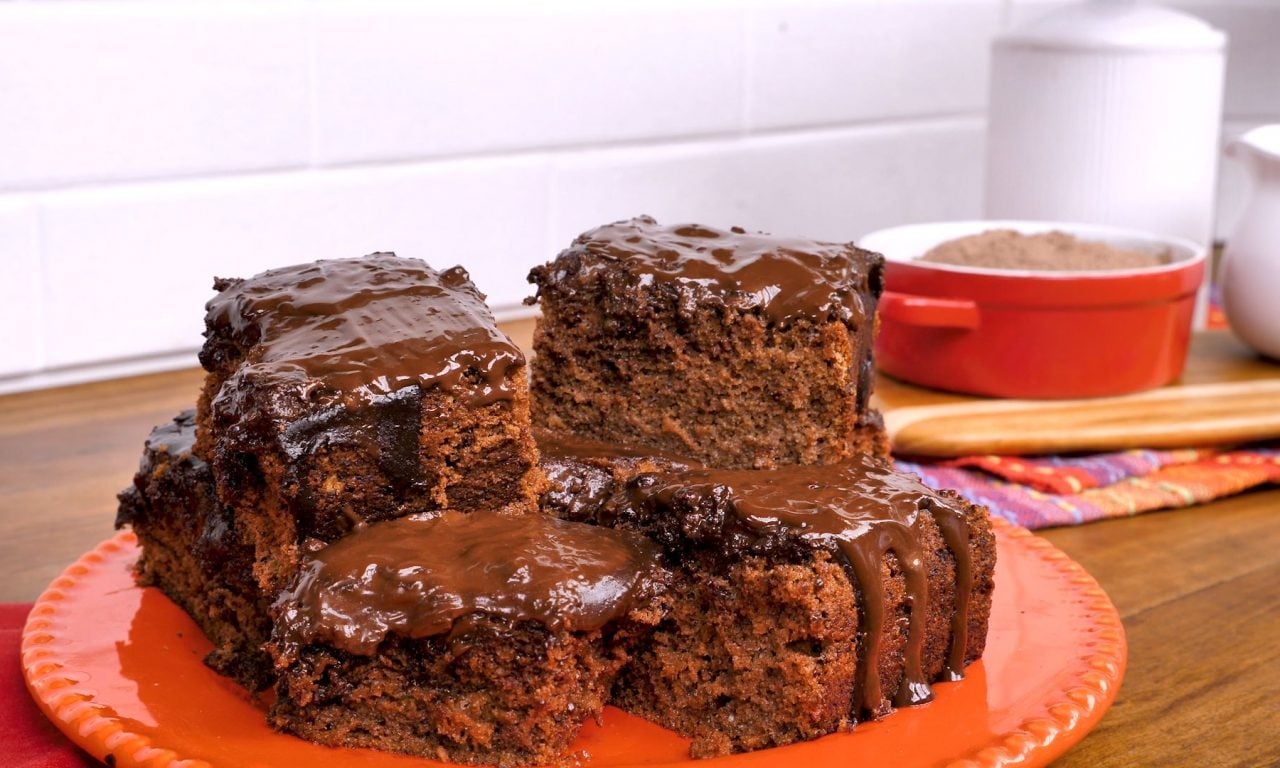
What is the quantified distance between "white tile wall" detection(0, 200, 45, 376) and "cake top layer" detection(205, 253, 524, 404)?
2.68ft

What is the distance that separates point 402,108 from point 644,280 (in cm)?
111

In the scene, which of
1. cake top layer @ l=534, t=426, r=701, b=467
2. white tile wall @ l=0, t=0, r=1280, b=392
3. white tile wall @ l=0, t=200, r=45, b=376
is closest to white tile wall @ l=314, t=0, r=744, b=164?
white tile wall @ l=0, t=0, r=1280, b=392

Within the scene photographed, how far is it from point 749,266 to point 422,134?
116 centimetres

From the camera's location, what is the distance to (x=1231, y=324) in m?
2.27

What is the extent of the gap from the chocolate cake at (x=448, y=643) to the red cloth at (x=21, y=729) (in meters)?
0.17

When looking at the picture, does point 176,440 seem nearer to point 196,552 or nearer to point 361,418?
point 196,552

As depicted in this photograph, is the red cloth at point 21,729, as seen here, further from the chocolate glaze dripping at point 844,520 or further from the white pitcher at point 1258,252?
the white pitcher at point 1258,252

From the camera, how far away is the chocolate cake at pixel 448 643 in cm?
107

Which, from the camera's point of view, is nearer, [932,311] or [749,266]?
[749,266]

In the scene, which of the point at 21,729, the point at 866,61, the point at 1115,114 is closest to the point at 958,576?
the point at 21,729

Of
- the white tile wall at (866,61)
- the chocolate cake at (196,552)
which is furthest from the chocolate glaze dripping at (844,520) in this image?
the white tile wall at (866,61)

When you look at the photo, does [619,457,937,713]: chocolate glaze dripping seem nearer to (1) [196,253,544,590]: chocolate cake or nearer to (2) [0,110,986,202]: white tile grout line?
(1) [196,253,544,590]: chocolate cake

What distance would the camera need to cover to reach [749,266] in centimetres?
137

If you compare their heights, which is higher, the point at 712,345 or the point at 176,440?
the point at 712,345
